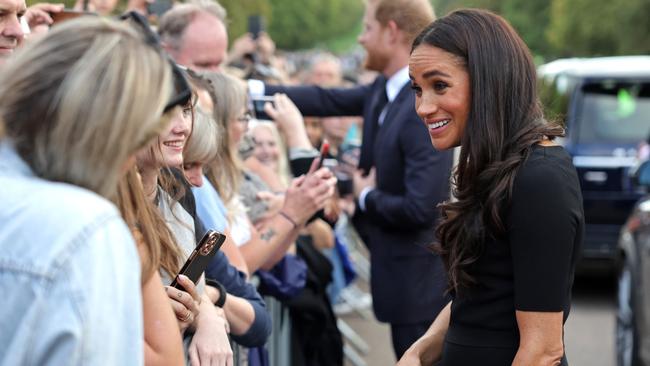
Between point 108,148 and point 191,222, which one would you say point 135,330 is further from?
point 191,222

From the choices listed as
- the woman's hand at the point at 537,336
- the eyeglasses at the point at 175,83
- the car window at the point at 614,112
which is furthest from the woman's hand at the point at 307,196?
the car window at the point at 614,112

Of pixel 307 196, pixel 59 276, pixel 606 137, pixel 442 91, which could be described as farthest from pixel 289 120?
pixel 606 137

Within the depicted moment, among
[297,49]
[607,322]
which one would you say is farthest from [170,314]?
[297,49]

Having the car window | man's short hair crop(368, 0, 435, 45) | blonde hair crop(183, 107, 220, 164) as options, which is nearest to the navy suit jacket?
man's short hair crop(368, 0, 435, 45)

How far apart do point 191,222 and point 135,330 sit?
139cm

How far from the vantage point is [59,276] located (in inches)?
67.4

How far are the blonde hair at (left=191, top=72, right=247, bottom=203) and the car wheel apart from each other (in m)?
3.10

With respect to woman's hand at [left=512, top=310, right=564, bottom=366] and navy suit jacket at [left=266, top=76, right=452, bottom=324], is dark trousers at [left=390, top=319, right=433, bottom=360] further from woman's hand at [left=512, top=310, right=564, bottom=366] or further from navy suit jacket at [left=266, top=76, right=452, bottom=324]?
woman's hand at [left=512, top=310, right=564, bottom=366]

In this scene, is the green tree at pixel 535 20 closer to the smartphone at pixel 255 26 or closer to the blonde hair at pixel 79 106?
the smartphone at pixel 255 26

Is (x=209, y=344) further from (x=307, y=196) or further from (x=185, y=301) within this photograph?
(x=307, y=196)

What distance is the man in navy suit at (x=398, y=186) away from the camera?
5047mm

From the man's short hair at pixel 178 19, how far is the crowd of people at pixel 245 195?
0.04 feet

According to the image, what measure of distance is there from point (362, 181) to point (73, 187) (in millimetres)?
3878

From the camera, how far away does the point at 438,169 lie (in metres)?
5.07
